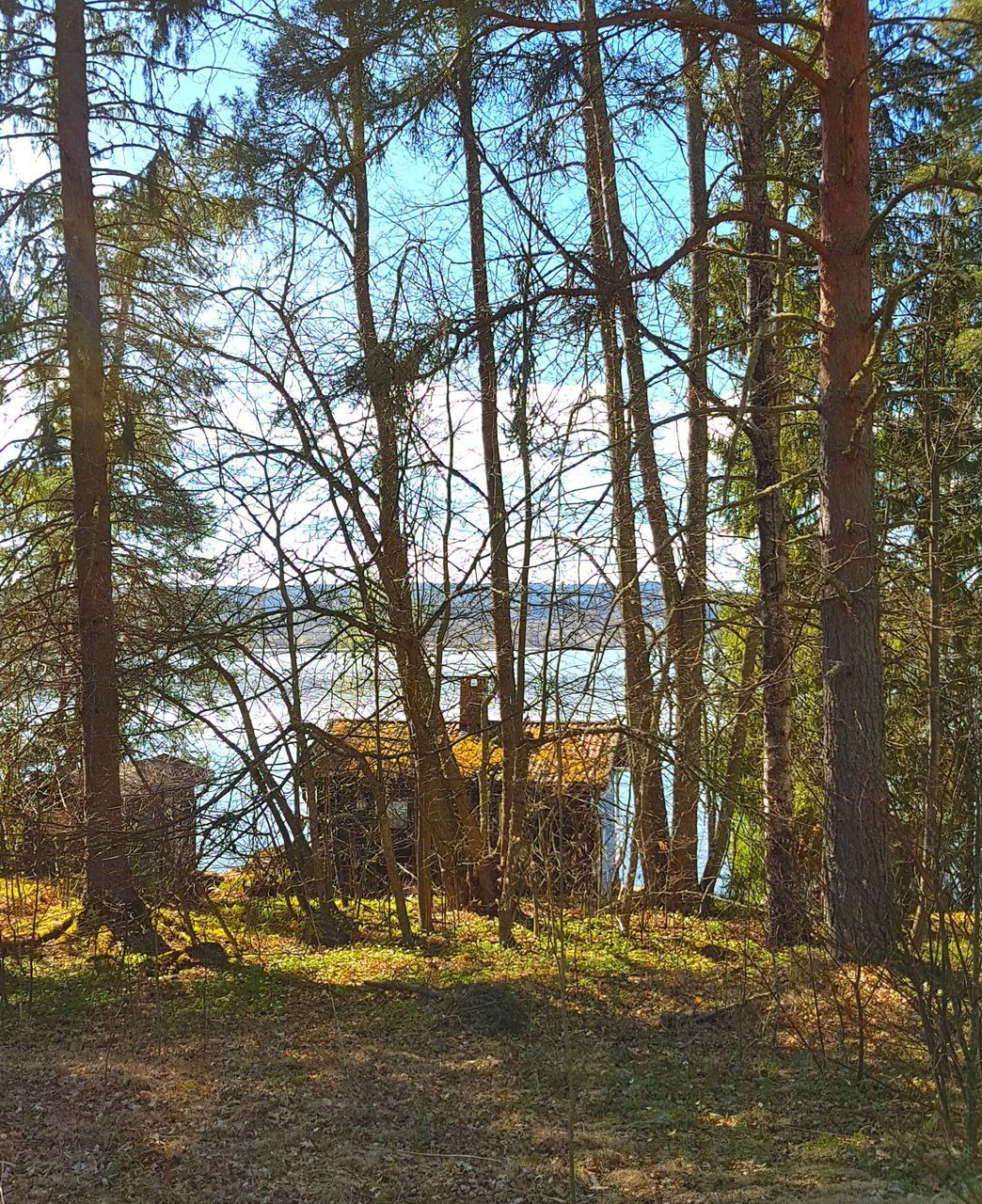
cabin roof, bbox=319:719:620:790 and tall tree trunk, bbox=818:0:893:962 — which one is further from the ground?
tall tree trunk, bbox=818:0:893:962

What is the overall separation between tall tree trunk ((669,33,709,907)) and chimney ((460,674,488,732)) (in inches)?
59.5

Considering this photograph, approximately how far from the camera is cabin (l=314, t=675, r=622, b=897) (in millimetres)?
8191

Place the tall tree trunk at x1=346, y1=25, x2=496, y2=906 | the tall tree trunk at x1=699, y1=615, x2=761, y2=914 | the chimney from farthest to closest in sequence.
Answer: the chimney
the tall tree trunk at x1=699, y1=615, x2=761, y2=914
the tall tree trunk at x1=346, y1=25, x2=496, y2=906

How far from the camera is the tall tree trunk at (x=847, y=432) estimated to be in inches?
262

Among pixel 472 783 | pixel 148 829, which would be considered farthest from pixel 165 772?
pixel 472 783

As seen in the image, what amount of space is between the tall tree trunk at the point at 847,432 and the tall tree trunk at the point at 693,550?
998mm

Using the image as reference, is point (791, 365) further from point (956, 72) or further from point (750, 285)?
point (956, 72)

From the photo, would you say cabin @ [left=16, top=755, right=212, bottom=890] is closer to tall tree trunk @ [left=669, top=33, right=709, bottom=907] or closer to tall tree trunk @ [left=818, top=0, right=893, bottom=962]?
tall tree trunk @ [left=669, top=33, right=709, bottom=907]

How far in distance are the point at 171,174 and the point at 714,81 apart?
4.71 m

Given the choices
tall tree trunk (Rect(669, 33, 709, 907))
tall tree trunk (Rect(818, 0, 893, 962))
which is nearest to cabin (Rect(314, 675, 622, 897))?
tall tree trunk (Rect(669, 33, 709, 907))

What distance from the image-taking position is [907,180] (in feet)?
28.1

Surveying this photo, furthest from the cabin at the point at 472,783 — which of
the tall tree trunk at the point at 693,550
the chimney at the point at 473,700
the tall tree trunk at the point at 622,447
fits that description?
the tall tree trunk at the point at 693,550

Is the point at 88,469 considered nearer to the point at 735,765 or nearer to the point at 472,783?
the point at 472,783

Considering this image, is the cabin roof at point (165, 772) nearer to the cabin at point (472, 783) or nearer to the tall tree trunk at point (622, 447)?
the cabin at point (472, 783)
